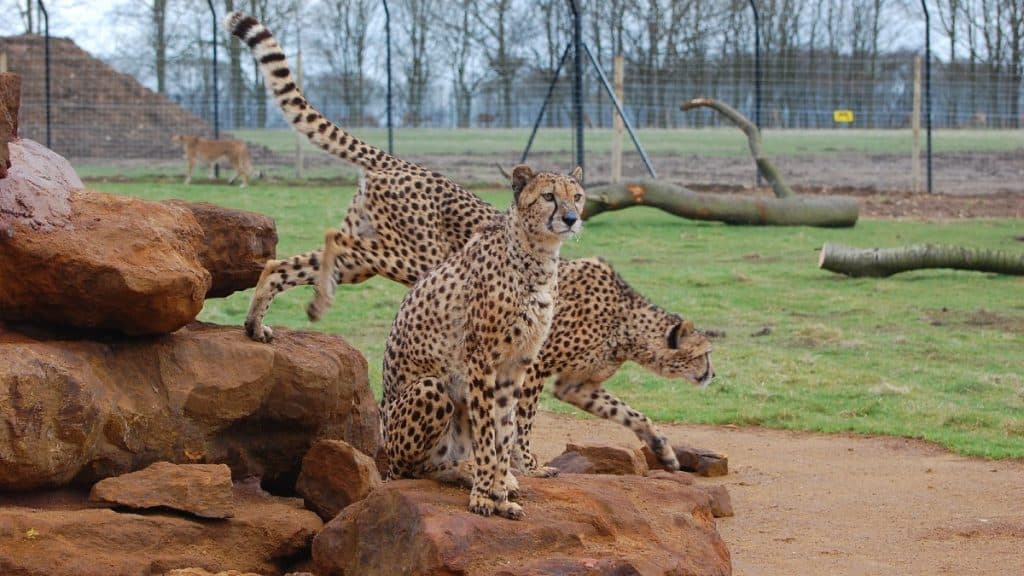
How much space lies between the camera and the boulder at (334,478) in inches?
176

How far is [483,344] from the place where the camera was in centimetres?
411

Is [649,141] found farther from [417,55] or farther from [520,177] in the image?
[520,177]

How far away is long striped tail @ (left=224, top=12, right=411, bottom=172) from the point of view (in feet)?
18.9

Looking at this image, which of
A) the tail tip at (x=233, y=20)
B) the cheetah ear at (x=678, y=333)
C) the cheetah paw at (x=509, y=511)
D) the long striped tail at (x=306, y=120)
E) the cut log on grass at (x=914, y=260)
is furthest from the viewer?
the cut log on grass at (x=914, y=260)

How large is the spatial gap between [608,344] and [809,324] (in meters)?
3.97

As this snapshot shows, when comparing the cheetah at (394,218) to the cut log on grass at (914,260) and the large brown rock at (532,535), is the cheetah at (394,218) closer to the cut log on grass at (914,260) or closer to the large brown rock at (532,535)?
the large brown rock at (532,535)

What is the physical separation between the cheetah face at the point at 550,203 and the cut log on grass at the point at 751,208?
410 inches

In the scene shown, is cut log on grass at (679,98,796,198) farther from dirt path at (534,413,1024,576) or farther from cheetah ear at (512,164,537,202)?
cheetah ear at (512,164,537,202)

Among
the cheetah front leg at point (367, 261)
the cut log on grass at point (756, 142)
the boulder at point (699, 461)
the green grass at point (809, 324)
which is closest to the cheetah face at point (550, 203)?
the cheetah front leg at point (367, 261)

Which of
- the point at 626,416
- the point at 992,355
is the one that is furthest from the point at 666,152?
the point at 626,416

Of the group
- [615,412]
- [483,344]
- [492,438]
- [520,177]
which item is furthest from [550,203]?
[615,412]

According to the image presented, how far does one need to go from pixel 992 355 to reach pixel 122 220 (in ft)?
20.9

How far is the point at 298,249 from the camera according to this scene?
1205cm

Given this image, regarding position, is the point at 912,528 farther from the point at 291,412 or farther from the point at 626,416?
the point at 291,412
